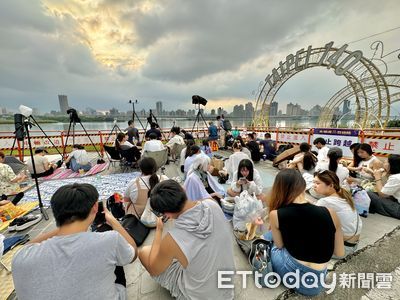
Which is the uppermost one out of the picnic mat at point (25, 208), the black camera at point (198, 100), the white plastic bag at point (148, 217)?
the black camera at point (198, 100)

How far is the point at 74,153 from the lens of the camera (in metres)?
5.23

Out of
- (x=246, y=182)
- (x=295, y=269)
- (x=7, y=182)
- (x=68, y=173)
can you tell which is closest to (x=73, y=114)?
(x=68, y=173)

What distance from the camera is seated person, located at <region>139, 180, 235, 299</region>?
1.16 metres

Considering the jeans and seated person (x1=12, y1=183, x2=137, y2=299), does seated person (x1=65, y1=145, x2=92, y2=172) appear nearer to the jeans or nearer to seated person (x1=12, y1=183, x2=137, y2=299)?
the jeans

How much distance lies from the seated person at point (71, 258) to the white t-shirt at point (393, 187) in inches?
140

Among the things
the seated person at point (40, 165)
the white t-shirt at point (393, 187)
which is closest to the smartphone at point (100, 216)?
the white t-shirt at point (393, 187)

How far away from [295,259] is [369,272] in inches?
39.6

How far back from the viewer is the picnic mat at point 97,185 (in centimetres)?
370

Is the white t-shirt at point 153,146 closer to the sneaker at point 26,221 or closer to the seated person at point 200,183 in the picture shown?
the seated person at point 200,183

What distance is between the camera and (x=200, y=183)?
2.62 meters

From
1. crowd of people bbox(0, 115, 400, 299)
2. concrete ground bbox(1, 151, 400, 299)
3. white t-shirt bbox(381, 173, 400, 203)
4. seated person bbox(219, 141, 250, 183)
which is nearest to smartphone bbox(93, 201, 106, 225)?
crowd of people bbox(0, 115, 400, 299)

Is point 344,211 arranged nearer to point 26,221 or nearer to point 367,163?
point 367,163

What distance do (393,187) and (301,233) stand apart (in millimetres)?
2362

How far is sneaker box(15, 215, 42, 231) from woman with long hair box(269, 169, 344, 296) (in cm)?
340
